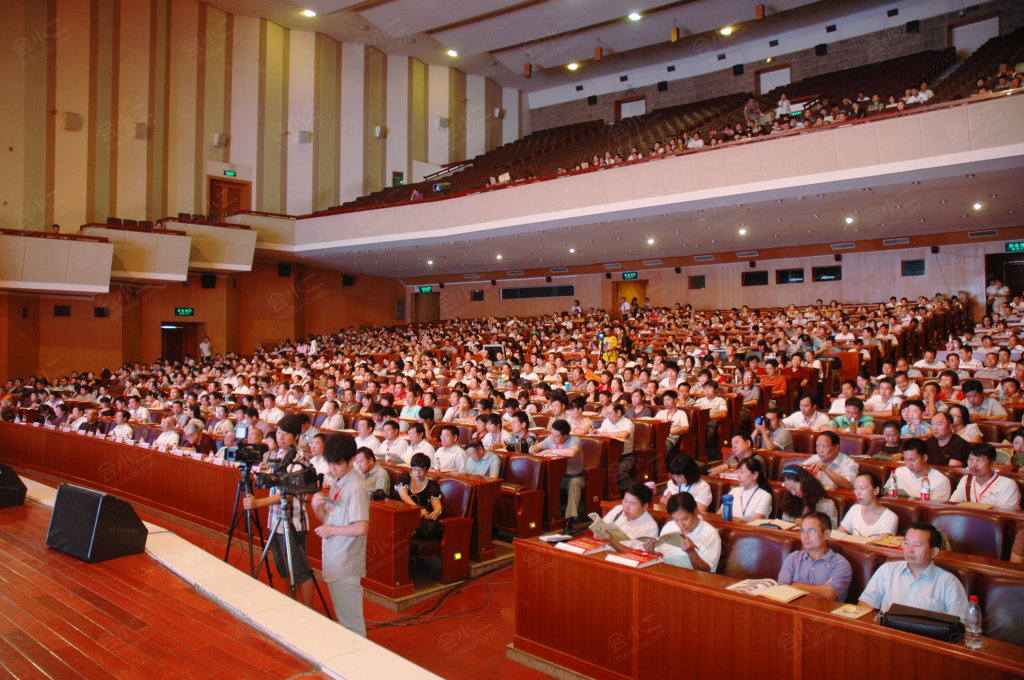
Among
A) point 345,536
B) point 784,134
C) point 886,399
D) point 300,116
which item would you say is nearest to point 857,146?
point 784,134

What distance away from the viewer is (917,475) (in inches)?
154

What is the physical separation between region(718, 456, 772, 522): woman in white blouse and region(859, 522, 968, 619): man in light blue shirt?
3.45ft

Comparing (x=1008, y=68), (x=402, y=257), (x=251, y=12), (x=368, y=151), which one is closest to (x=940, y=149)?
(x=1008, y=68)

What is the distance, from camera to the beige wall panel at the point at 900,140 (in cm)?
939

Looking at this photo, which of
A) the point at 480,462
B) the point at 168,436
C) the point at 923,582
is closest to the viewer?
the point at 923,582

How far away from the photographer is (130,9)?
15.4m

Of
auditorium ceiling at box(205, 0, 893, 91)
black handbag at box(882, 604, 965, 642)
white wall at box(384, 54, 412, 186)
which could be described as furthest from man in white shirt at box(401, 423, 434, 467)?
white wall at box(384, 54, 412, 186)

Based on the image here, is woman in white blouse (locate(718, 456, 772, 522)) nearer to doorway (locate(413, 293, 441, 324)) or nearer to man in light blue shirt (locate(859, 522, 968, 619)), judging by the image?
man in light blue shirt (locate(859, 522, 968, 619))

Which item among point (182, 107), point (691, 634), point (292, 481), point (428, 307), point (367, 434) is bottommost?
point (691, 634)

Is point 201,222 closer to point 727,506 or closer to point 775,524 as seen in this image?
point 727,506

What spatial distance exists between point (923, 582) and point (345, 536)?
7.74 ft

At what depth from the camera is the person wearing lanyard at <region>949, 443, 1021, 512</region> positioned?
3510 mm

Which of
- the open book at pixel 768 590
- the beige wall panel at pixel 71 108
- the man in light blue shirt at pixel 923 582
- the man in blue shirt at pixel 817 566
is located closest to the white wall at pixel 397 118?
the beige wall panel at pixel 71 108

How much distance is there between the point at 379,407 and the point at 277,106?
13.6 meters
